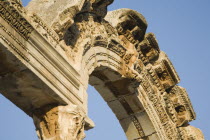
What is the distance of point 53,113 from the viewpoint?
709 centimetres

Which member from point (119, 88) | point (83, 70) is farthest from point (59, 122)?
point (119, 88)

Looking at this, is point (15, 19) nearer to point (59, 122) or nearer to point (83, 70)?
point (59, 122)

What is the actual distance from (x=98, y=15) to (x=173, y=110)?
402 centimetres

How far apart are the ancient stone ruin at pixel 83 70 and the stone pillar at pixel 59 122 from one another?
0.05 feet

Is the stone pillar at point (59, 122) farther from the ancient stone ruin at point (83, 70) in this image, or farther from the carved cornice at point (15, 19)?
the carved cornice at point (15, 19)

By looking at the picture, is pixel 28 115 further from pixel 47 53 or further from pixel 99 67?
pixel 99 67

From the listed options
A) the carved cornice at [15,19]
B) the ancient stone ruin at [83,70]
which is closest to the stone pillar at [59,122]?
the ancient stone ruin at [83,70]

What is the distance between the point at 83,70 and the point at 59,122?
Answer: 5.29 ft

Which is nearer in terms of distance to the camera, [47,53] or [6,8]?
[6,8]

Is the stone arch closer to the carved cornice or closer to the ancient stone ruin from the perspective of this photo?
the ancient stone ruin

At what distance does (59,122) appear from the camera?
6.91m

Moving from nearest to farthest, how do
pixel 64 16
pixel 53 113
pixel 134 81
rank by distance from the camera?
pixel 53 113
pixel 64 16
pixel 134 81

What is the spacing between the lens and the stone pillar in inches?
269

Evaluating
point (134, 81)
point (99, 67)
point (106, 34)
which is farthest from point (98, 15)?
point (134, 81)
